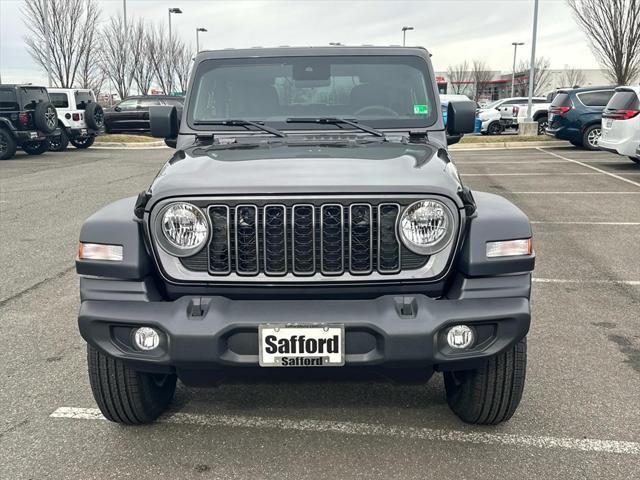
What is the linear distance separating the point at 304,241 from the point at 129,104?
23.9 m

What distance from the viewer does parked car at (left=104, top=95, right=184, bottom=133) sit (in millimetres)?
24672

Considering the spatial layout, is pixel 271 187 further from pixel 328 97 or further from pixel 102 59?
pixel 102 59

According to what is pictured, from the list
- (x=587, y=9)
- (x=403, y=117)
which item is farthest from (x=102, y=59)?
(x=403, y=117)

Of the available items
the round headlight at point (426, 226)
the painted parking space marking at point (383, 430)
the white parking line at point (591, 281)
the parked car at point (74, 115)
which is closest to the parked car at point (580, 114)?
the white parking line at point (591, 281)

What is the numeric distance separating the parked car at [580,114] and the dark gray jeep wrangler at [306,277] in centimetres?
1650

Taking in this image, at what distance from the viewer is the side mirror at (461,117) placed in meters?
4.07

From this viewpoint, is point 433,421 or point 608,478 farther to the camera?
point 433,421

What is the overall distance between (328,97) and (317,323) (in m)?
1.85

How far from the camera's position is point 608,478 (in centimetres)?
284

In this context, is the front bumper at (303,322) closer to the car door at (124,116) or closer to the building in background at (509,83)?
the car door at (124,116)

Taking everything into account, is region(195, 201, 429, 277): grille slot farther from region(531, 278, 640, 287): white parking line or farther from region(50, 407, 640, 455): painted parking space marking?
region(531, 278, 640, 287): white parking line

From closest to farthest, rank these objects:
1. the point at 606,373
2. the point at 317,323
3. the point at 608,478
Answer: the point at 317,323, the point at 608,478, the point at 606,373

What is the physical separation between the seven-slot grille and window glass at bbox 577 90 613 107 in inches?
671

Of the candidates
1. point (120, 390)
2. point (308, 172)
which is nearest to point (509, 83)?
point (308, 172)
